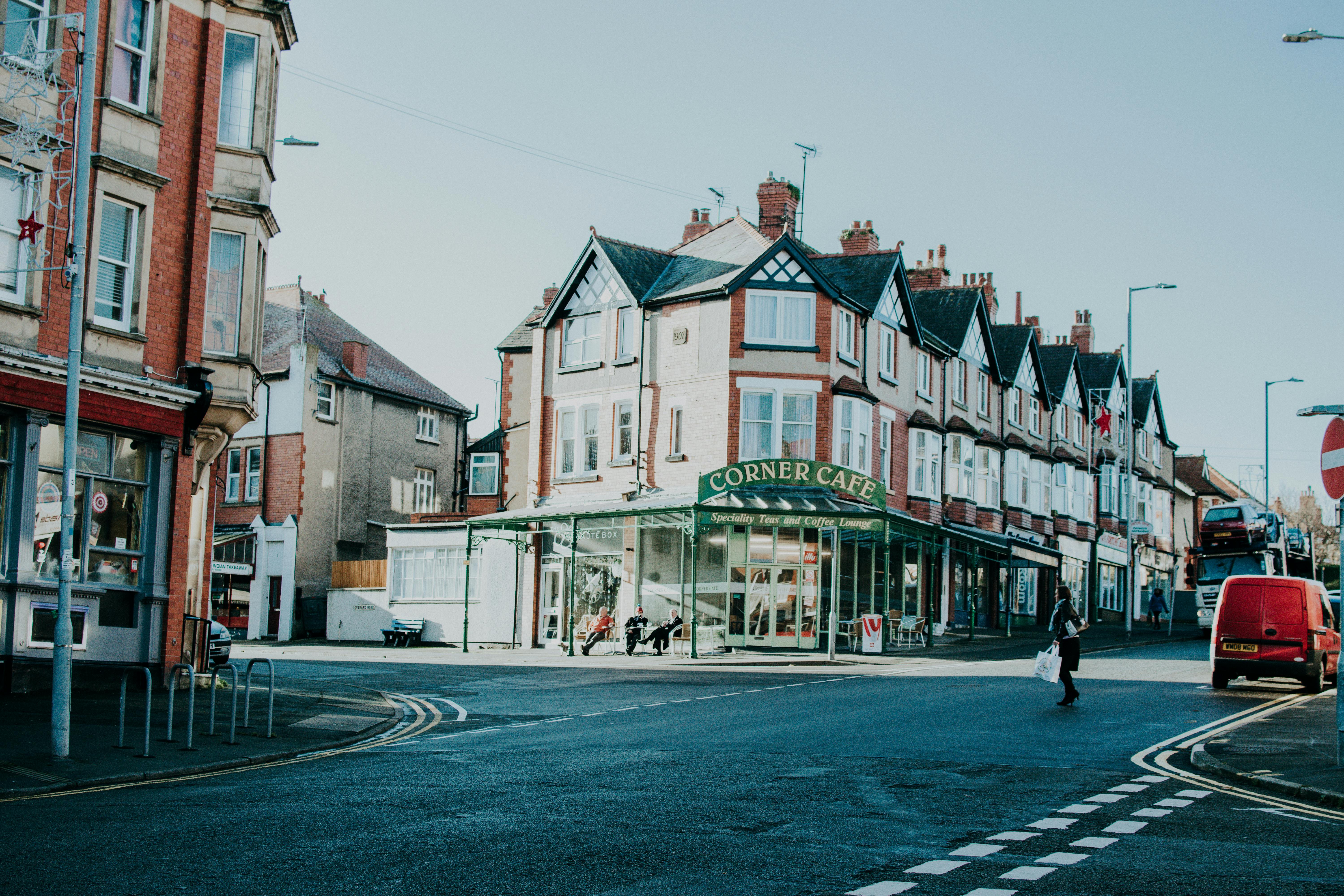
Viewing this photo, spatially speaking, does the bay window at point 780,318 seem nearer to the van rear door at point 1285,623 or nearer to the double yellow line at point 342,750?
the van rear door at point 1285,623

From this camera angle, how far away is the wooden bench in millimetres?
40344

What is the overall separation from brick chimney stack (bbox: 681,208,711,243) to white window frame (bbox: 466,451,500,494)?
37.1 ft

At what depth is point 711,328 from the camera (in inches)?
1421

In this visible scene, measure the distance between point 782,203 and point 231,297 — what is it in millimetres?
22926

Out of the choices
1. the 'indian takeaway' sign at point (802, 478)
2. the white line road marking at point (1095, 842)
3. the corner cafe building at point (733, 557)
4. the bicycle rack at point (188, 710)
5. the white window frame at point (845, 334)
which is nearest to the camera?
the white line road marking at point (1095, 842)

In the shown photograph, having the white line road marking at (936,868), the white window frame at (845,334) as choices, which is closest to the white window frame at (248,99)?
the white line road marking at (936,868)

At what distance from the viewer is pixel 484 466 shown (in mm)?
48125

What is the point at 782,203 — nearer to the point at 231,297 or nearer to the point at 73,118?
the point at 231,297

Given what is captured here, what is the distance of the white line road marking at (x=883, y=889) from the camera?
269 inches

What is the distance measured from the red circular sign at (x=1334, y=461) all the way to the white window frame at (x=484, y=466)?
38202mm

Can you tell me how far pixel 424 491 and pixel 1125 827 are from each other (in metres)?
43.5

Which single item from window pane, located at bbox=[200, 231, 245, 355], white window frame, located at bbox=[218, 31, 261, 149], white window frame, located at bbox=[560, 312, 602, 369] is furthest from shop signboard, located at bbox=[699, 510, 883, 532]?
white window frame, located at bbox=[218, 31, 261, 149]

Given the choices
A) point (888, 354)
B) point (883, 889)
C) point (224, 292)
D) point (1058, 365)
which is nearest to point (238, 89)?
point (224, 292)

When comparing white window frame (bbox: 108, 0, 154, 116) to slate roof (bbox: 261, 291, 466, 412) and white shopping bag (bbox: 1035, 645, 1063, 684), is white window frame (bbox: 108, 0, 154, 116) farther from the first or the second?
slate roof (bbox: 261, 291, 466, 412)
